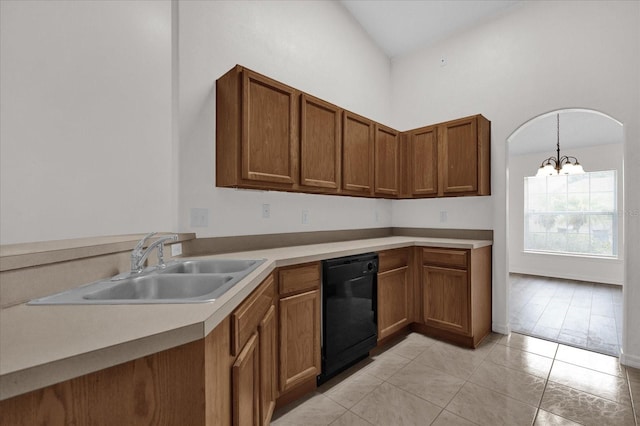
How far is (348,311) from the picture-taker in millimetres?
2129

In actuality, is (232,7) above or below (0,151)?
above

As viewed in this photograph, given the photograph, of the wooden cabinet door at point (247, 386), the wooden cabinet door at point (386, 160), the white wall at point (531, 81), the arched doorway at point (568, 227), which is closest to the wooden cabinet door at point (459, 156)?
the white wall at point (531, 81)

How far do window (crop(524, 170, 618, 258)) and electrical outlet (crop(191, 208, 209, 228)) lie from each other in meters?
6.31

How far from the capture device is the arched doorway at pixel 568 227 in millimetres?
3699

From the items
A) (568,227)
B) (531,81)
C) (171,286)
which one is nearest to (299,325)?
(171,286)

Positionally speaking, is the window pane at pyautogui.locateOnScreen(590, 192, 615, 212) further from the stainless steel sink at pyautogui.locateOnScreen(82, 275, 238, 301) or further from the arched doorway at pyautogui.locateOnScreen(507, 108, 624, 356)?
the stainless steel sink at pyautogui.locateOnScreen(82, 275, 238, 301)

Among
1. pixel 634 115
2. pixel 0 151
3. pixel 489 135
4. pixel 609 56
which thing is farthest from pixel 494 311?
pixel 0 151

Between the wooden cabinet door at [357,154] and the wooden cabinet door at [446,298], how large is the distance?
106cm

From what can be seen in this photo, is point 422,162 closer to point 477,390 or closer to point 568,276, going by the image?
point 477,390

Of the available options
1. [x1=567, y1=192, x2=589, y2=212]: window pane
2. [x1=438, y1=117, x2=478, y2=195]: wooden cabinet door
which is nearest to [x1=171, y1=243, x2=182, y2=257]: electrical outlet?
[x1=438, y1=117, x2=478, y2=195]: wooden cabinet door

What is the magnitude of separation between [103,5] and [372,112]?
8.94ft

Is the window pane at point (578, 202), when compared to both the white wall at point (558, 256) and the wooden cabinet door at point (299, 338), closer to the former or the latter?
the white wall at point (558, 256)

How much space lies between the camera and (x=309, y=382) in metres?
1.93

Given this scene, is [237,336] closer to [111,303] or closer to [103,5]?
[111,303]
